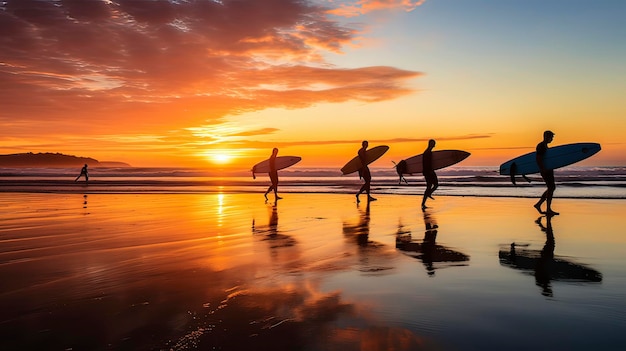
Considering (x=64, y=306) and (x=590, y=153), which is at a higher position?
(x=590, y=153)

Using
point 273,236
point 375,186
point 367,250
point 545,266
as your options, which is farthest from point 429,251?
point 375,186

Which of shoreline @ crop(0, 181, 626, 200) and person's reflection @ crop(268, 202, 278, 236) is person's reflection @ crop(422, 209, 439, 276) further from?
shoreline @ crop(0, 181, 626, 200)

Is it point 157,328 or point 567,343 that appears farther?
point 157,328

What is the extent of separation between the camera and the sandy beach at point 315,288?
3693 mm

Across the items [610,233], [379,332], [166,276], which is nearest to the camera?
[379,332]

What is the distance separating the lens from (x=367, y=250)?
7848 mm

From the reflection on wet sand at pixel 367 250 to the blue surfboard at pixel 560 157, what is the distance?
7.85 meters

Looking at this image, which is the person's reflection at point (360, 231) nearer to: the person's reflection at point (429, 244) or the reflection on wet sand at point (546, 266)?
the person's reflection at point (429, 244)

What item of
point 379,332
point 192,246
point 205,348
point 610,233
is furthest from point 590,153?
point 205,348

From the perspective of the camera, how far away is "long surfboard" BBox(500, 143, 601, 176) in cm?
1560

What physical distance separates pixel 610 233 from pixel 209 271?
8410mm

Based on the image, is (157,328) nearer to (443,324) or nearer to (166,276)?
(166,276)

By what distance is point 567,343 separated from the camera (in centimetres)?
354

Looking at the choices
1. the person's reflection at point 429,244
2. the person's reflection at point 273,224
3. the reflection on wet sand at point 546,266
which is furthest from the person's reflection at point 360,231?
the reflection on wet sand at point 546,266
